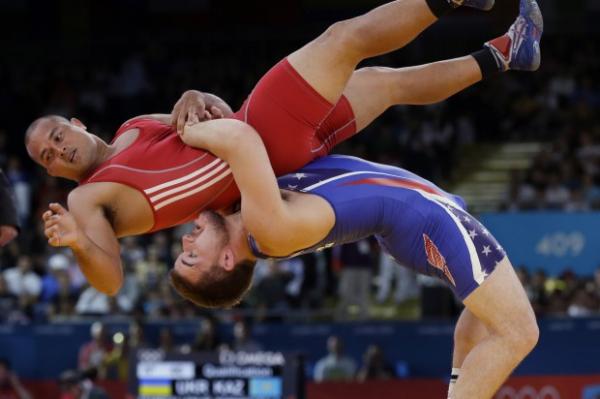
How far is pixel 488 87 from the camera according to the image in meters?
18.4

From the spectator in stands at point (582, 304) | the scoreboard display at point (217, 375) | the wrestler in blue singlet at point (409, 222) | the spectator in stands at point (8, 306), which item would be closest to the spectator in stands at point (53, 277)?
the spectator in stands at point (8, 306)

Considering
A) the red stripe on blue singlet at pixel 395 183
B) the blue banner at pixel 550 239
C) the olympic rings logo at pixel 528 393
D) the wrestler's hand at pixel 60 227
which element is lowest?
the olympic rings logo at pixel 528 393

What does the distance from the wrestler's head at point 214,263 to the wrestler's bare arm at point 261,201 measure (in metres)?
0.20

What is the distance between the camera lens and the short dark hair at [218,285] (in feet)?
16.8

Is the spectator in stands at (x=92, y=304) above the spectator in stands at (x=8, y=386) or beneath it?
above

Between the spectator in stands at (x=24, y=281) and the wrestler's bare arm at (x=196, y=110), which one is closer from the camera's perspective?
the wrestler's bare arm at (x=196, y=110)

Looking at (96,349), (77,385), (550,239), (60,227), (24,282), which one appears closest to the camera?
(60,227)

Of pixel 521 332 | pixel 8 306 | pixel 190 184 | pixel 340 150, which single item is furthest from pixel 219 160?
pixel 340 150

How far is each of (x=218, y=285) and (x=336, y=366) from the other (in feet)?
22.6

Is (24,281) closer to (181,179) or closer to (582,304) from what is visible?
(582,304)

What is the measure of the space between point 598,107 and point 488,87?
1.77 m

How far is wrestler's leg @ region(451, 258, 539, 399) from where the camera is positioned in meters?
4.93

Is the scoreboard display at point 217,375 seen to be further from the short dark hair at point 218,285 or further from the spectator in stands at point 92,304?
the short dark hair at point 218,285

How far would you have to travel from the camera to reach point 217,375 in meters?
9.77
